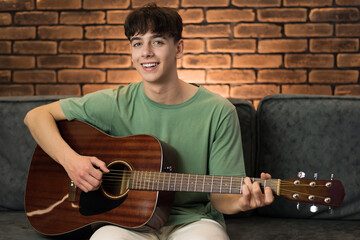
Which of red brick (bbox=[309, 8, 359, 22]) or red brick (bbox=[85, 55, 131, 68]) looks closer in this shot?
red brick (bbox=[309, 8, 359, 22])

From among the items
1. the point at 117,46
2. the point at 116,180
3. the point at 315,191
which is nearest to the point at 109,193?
the point at 116,180

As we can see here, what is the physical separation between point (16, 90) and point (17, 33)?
0.39m

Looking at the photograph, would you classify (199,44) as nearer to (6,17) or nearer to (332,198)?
(6,17)

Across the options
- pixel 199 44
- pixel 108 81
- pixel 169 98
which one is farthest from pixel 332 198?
pixel 108 81

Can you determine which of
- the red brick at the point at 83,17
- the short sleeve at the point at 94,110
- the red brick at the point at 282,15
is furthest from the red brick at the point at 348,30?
the short sleeve at the point at 94,110

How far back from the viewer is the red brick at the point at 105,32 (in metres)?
2.76

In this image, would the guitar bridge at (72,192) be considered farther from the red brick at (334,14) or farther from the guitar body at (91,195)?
the red brick at (334,14)

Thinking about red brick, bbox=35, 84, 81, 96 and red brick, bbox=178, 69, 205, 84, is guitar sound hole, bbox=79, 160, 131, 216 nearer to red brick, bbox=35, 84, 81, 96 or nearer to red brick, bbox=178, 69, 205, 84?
red brick, bbox=178, 69, 205, 84

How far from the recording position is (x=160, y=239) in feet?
4.79

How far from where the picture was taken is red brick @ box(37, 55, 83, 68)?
2.80m

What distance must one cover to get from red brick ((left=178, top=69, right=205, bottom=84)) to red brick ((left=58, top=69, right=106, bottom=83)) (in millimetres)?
538

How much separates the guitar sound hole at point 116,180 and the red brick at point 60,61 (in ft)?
4.89

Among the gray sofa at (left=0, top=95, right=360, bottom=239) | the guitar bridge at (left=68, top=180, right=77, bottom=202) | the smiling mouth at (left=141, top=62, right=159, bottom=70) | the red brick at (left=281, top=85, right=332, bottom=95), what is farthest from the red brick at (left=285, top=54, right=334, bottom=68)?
the guitar bridge at (left=68, top=180, right=77, bottom=202)

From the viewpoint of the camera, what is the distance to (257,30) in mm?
2668
